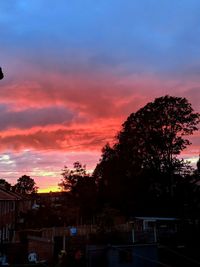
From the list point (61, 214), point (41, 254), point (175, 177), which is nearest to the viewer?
point (41, 254)

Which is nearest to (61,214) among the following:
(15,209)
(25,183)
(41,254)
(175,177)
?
(15,209)

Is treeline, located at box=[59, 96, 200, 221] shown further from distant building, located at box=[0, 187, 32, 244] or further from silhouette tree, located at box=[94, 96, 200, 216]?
distant building, located at box=[0, 187, 32, 244]

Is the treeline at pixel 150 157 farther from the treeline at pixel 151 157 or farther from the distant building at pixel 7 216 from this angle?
the distant building at pixel 7 216

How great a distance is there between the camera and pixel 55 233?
36594 millimetres

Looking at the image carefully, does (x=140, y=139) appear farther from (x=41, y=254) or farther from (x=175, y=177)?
(x=41, y=254)

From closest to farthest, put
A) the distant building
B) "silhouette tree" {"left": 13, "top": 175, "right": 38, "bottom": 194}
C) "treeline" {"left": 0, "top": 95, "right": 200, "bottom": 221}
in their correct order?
the distant building → "treeline" {"left": 0, "top": 95, "right": 200, "bottom": 221} → "silhouette tree" {"left": 13, "top": 175, "right": 38, "bottom": 194}

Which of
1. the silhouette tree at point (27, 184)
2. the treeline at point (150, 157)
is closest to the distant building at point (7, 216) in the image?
the treeline at point (150, 157)

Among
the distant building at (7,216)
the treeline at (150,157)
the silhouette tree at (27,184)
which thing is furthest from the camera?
the silhouette tree at (27,184)

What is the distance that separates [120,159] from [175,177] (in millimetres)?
7970

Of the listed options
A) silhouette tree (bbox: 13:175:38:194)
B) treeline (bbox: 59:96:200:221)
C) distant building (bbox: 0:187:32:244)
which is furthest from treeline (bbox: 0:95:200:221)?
silhouette tree (bbox: 13:175:38:194)

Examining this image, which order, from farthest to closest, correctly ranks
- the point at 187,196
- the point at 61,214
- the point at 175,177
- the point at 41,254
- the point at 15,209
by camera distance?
1. the point at 61,214
2. the point at 15,209
3. the point at 175,177
4. the point at 187,196
5. the point at 41,254

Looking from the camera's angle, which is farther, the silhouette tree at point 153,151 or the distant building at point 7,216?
the silhouette tree at point 153,151

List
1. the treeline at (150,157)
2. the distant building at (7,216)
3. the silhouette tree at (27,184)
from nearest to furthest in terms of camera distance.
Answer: the distant building at (7,216) → the treeline at (150,157) → the silhouette tree at (27,184)

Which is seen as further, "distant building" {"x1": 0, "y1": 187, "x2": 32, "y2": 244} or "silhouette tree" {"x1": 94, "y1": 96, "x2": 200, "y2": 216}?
"silhouette tree" {"x1": 94, "y1": 96, "x2": 200, "y2": 216}
